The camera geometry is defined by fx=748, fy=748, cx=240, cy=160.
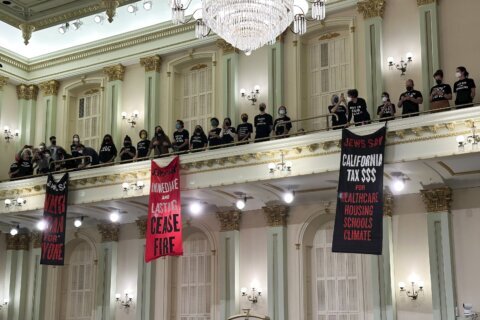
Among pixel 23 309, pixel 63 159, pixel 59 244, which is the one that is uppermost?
pixel 63 159

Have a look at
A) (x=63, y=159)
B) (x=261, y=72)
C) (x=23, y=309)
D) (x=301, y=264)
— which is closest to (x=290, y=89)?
(x=261, y=72)

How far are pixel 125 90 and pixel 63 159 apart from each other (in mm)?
3255

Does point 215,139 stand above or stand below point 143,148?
below

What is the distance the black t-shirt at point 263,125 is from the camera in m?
18.5

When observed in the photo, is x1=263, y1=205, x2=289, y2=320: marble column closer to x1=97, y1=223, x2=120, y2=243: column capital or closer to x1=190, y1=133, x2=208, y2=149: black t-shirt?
x1=190, y1=133, x2=208, y2=149: black t-shirt

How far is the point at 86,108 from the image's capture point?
2466 centimetres

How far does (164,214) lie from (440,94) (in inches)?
276

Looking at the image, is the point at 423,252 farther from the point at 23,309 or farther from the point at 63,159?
the point at 23,309

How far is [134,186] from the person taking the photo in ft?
63.7

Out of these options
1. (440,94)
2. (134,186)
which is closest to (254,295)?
(134,186)

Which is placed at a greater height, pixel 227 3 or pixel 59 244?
pixel 227 3

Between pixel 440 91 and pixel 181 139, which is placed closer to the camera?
pixel 440 91

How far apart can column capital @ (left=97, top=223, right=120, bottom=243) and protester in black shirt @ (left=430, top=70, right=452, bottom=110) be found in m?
10.6

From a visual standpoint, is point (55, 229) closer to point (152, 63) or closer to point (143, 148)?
point (143, 148)
